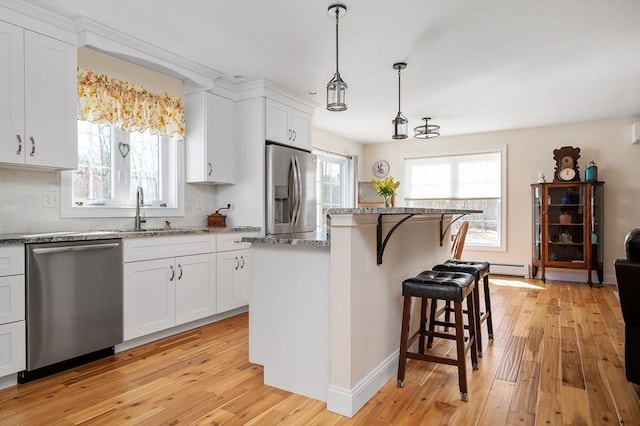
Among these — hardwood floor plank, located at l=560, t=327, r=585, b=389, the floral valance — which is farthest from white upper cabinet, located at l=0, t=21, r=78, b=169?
hardwood floor plank, located at l=560, t=327, r=585, b=389

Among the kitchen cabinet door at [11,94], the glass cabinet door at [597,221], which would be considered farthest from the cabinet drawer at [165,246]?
the glass cabinet door at [597,221]

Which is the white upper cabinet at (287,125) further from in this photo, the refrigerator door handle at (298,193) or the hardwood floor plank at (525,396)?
the hardwood floor plank at (525,396)

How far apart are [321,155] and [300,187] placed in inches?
79.9

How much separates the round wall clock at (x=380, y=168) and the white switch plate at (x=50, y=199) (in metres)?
5.57

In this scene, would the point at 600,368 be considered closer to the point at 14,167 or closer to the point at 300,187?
the point at 300,187

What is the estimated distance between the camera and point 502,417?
197cm

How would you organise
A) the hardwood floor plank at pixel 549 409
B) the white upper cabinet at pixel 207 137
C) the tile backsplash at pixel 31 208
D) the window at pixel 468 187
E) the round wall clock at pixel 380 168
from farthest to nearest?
1. the round wall clock at pixel 380 168
2. the window at pixel 468 187
3. the white upper cabinet at pixel 207 137
4. the tile backsplash at pixel 31 208
5. the hardwood floor plank at pixel 549 409

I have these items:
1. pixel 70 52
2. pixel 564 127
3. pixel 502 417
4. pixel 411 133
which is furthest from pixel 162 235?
pixel 564 127

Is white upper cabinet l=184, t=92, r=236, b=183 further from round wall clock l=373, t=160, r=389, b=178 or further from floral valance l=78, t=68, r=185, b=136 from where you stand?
round wall clock l=373, t=160, r=389, b=178

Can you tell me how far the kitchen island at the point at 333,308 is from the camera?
6.59 ft

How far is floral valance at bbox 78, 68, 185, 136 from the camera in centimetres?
305

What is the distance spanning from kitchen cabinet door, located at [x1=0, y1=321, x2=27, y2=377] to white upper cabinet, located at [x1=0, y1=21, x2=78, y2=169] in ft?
3.46

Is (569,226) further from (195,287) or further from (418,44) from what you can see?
(195,287)

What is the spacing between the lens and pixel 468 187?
6.76 meters
